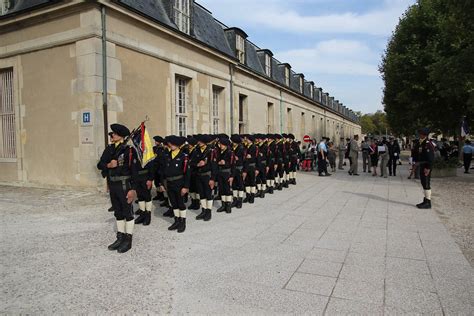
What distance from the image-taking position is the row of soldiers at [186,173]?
16.9 ft

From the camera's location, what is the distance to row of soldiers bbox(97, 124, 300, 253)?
5.15 metres

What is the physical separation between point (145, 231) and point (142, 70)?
258 inches

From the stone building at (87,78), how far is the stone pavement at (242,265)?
3.07 meters

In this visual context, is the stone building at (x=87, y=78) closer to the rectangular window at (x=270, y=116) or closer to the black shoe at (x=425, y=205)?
the black shoe at (x=425, y=205)

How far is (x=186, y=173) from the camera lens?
6.34 meters

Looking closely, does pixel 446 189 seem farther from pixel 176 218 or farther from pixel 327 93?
pixel 327 93

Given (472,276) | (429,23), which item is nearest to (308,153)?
(429,23)

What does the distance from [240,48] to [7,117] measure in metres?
12.0

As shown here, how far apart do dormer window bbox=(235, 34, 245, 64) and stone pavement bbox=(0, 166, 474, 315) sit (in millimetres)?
13083

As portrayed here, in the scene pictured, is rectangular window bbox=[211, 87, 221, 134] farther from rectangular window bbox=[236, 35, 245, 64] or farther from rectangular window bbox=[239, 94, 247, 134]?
rectangular window bbox=[236, 35, 245, 64]

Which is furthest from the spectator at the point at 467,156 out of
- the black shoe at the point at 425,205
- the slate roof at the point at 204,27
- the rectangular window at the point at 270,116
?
the slate roof at the point at 204,27

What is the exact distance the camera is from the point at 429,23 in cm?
2077

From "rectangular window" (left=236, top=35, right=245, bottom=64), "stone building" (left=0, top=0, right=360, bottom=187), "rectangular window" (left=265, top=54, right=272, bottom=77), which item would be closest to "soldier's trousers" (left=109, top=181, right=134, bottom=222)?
"stone building" (left=0, top=0, right=360, bottom=187)

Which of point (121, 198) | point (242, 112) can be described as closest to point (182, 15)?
point (242, 112)
